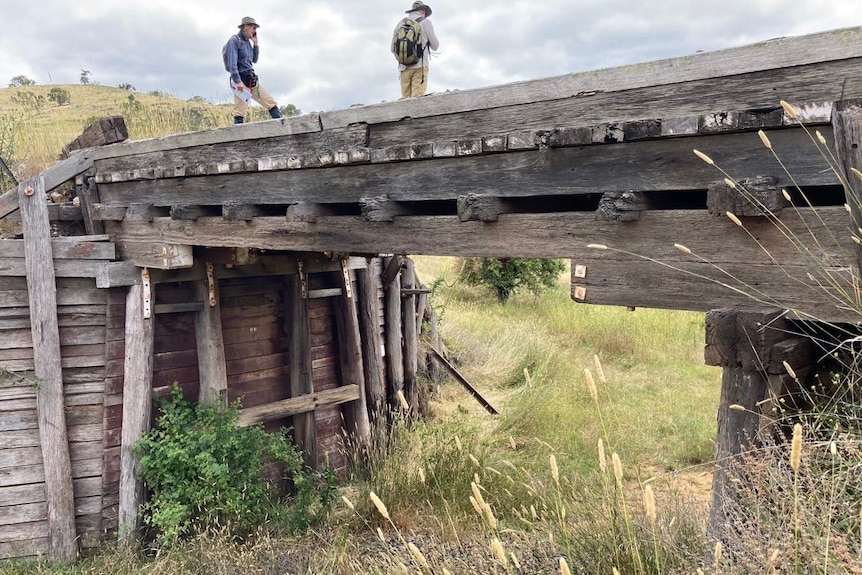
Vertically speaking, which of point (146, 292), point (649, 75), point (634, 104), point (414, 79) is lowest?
point (146, 292)

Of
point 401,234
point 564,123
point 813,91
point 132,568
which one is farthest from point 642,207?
point 132,568

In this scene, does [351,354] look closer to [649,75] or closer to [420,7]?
[420,7]

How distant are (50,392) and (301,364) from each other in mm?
2260

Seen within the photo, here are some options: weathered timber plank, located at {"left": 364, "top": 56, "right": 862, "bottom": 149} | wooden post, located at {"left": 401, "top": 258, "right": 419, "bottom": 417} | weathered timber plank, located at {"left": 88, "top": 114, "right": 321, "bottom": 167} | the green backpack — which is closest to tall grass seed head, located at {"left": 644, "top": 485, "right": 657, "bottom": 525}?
weathered timber plank, located at {"left": 364, "top": 56, "right": 862, "bottom": 149}

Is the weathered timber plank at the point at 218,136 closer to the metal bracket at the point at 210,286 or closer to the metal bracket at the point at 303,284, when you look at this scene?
the metal bracket at the point at 210,286

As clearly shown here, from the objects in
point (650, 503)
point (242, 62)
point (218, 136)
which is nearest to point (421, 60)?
point (242, 62)

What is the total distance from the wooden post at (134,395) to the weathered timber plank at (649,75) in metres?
3.05

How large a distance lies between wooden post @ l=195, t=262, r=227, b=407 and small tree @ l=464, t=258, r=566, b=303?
456 inches

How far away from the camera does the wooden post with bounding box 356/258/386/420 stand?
7301mm

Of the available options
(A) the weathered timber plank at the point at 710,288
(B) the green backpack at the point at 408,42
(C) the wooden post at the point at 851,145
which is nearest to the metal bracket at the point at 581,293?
(A) the weathered timber plank at the point at 710,288

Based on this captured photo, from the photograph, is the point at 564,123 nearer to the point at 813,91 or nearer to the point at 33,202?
the point at 813,91

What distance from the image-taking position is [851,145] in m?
2.04

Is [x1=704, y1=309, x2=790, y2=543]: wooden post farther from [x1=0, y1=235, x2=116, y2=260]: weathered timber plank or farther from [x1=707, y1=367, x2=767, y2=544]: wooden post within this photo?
[x1=0, y1=235, x2=116, y2=260]: weathered timber plank

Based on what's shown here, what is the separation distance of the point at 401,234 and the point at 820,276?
205 centimetres
